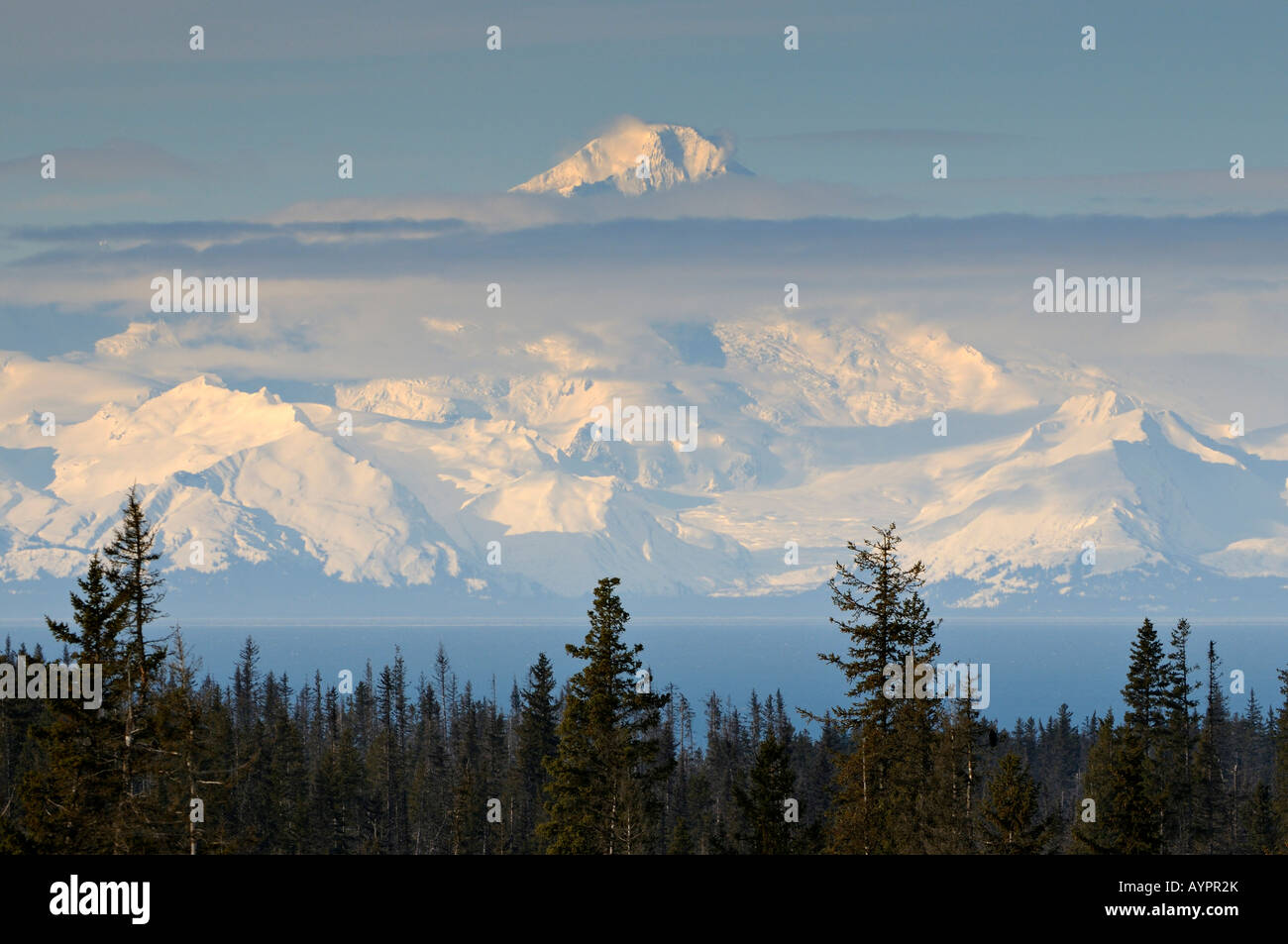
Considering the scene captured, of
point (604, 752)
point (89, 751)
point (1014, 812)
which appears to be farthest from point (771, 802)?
point (89, 751)

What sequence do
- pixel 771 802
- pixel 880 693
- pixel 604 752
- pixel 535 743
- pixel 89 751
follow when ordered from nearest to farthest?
pixel 89 751, pixel 880 693, pixel 604 752, pixel 771 802, pixel 535 743

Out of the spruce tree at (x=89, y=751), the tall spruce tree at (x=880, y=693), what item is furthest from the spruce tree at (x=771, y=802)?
the spruce tree at (x=89, y=751)

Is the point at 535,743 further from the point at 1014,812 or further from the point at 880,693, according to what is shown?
the point at 1014,812

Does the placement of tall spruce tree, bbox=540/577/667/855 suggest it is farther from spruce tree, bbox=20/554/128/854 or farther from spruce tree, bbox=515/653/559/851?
spruce tree, bbox=515/653/559/851

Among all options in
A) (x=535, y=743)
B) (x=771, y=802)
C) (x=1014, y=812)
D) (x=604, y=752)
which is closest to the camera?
(x=1014, y=812)

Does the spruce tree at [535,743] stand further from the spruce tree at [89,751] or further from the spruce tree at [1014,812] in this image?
the spruce tree at [89,751]

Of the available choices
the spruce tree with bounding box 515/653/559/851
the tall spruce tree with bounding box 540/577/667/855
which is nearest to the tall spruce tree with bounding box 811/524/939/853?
the tall spruce tree with bounding box 540/577/667/855
